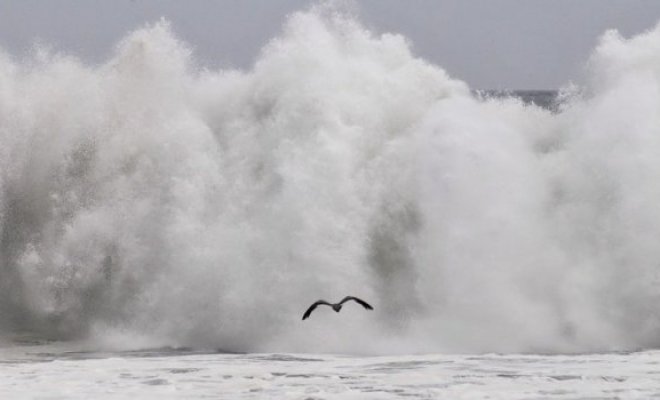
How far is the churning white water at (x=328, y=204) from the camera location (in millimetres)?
18844

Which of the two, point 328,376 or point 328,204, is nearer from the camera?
point 328,376

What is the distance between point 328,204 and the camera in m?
21.0

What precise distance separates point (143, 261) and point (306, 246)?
10.4ft

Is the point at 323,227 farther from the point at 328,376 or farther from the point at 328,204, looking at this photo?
the point at 328,376

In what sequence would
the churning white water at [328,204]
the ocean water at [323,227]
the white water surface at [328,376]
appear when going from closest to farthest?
the white water surface at [328,376] < the ocean water at [323,227] < the churning white water at [328,204]

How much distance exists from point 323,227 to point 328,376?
539 cm

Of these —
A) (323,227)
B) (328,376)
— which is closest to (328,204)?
(323,227)

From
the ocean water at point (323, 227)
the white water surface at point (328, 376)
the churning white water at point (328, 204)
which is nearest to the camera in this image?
the white water surface at point (328, 376)

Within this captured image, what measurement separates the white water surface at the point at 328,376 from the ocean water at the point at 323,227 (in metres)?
0.07

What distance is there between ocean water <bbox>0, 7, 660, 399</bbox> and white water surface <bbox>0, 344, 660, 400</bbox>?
0.07m

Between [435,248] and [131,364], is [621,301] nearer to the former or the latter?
[435,248]

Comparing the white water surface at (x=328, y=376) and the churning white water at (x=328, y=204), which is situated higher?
the churning white water at (x=328, y=204)

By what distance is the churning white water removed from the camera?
742 inches

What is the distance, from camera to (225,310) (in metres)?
19.7
